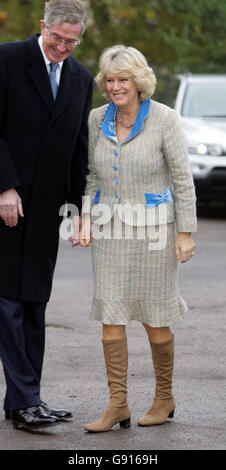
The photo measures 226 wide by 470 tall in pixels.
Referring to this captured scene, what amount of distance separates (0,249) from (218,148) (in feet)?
29.1

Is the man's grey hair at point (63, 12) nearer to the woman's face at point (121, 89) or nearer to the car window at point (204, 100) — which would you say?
the woman's face at point (121, 89)

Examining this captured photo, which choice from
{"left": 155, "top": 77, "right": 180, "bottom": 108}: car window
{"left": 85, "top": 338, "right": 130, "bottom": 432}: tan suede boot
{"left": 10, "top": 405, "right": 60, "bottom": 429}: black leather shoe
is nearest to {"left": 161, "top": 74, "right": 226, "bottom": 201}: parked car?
{"left": 155, "top": 77, "right": 180, "bottom": 108}: car window

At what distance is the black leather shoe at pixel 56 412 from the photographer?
5062 mm

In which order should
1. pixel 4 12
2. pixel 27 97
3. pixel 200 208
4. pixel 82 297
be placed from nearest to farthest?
1. pixel 27 97
2. pixel 82 297
3. pixel 200 208
4. pixel 4 12

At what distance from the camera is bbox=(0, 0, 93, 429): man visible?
489 centimetres

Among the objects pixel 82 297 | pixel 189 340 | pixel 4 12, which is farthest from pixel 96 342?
pixel 4 12

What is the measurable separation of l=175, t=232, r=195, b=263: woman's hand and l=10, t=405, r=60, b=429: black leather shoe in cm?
97

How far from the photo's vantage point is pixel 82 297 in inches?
341

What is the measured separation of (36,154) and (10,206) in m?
0.28

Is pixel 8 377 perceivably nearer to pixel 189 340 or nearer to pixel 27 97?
pixel 27 97

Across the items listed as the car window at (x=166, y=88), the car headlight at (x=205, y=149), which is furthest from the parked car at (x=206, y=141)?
the car window at (x=166, y=88)

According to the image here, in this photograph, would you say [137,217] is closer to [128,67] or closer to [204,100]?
[128,67]

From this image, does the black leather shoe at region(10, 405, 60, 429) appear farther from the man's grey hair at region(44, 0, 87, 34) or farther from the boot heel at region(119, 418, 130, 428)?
the man's grey hair at region(44, 0, 87, 34)

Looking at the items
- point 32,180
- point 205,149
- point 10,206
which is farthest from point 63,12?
point 205,149
